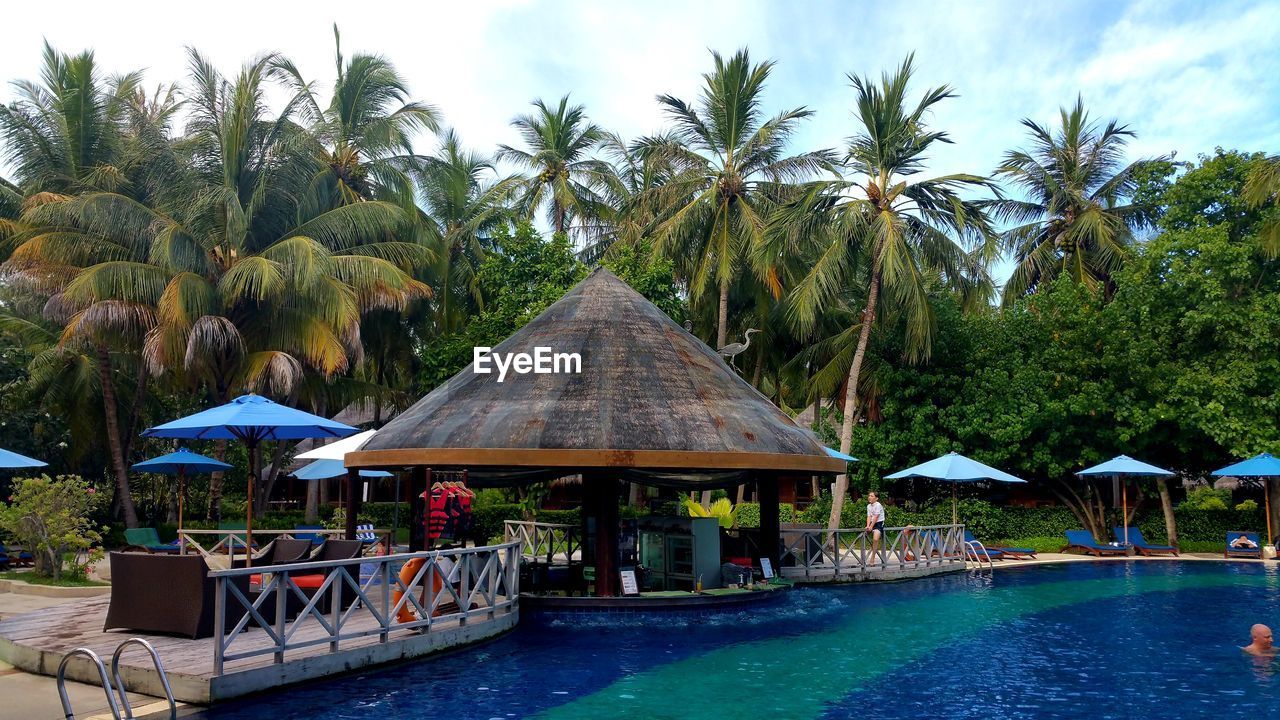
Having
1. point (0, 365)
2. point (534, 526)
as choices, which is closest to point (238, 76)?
point (0, 365)

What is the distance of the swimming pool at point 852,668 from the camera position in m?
9.43

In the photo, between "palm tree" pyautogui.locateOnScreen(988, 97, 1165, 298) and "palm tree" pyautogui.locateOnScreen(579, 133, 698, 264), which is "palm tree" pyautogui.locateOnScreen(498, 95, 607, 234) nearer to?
"palm tree" pyautogui.locateOnScreen(579, 133, 698, 264)

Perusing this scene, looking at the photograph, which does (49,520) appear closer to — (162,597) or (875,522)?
(162,597)

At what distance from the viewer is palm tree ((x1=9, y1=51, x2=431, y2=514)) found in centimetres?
2433

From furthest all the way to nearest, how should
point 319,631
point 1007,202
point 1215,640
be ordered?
point 1007,202 → point 1215,640 → point 319,631

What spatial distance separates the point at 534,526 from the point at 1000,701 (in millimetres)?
11614

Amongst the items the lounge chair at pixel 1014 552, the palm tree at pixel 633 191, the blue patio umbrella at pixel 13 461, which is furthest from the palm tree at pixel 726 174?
the blue patio umbrella at pixel 13 461

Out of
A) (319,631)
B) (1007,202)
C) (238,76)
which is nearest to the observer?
(319,631)

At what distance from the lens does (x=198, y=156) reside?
2798 cm

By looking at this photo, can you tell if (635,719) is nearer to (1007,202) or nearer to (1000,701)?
(1000,701)

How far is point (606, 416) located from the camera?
14.9 meters

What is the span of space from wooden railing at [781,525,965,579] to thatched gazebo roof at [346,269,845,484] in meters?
3.17

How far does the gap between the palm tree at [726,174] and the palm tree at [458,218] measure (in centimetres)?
802

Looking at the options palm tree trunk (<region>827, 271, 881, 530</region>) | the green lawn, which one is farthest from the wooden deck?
palm tree trunk (<region>827, 271, 881, 530</region>)
